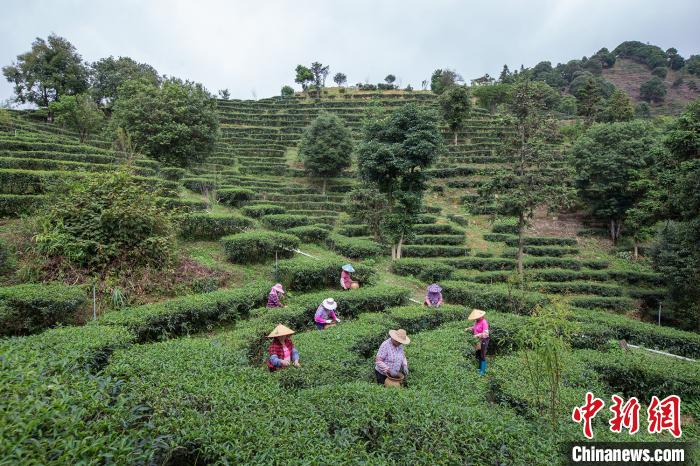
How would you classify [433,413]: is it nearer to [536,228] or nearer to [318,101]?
[536,228]

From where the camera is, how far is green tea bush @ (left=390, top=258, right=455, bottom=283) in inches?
581

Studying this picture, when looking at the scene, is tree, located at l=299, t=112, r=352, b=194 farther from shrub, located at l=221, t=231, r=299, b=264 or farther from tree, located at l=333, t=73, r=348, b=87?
tree, located at l=333, t=73, r=348, b=87

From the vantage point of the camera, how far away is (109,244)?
899cm

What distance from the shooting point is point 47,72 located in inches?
1590

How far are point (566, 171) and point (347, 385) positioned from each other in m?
13.3

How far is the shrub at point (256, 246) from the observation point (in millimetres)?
11688

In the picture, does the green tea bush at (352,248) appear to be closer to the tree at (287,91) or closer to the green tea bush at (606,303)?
the green tea bush at (606,303)

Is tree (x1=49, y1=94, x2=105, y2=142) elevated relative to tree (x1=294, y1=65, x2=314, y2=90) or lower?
lower

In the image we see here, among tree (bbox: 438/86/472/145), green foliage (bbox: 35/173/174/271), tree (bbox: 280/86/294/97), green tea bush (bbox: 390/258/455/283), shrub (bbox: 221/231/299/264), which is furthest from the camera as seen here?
tree (bbox: 280/86/294/97)

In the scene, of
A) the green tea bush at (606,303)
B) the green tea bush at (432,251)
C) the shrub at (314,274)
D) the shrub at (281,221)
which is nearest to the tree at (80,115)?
the shrub at (281,221)

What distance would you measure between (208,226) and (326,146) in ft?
63.1

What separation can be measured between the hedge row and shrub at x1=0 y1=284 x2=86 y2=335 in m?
0.84

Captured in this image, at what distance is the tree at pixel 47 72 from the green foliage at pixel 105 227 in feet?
136

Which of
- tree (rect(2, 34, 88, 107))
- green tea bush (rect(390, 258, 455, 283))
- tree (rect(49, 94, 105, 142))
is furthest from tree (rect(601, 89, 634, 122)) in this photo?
tree (rect(2, 34, 88, 107))
